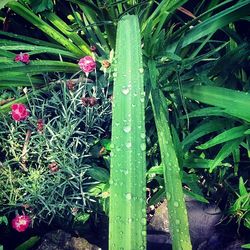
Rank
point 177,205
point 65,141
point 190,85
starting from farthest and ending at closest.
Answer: point 65,141, point 190,85, point 177,205

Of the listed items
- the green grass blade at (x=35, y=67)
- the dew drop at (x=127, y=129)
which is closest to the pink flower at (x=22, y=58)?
the green grass blade at (x=35, y=67)

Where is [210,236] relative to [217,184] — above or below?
below

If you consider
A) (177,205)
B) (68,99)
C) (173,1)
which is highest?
(173,1)

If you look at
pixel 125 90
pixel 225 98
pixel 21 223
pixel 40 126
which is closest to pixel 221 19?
pixel 225 98

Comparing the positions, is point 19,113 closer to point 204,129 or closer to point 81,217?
point 81,217

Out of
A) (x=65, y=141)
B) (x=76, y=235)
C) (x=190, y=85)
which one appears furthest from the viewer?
(x=76, y=235)

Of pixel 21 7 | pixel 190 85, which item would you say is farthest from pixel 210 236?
pixel 21 7

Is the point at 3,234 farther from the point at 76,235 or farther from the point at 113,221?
the point at 113,221
